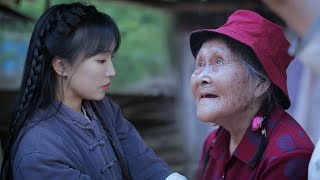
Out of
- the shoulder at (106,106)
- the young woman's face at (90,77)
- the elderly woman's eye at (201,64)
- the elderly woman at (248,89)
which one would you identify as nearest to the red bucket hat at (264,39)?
the elderly woman at (248,89)

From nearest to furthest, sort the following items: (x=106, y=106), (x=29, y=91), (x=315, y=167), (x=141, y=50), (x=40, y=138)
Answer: (x=315, y=167) → (x=40, y=138) → (x=29, y=91) → (x=106, y=106) → (x=141, y=50)

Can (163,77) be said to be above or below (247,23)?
below

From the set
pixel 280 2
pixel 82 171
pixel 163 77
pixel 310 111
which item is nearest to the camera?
pixel 82 171

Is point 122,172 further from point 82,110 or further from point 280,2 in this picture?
point 280,2

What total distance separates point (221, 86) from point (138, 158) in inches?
17.6

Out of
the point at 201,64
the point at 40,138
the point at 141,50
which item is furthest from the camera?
the point at 141,50

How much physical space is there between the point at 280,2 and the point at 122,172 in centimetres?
139

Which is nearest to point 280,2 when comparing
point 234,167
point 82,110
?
point 234,167

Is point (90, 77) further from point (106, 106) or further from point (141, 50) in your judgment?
point (141, 50)

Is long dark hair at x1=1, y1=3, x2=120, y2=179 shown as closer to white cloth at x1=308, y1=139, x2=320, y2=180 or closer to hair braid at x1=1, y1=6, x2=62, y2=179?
hair braid at x1=1, y1=6, x2=62, y2=179

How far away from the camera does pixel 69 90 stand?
1.69m

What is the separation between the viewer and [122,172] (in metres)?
1.77

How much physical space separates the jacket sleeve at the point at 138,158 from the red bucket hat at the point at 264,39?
20.1 inches

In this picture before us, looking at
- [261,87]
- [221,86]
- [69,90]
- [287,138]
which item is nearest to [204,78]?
[221,86]
